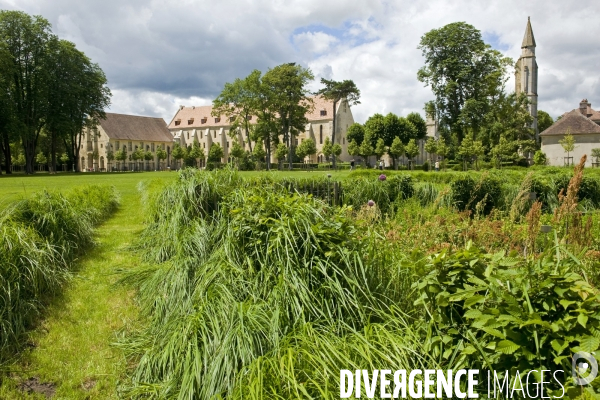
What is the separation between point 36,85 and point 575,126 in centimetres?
6113

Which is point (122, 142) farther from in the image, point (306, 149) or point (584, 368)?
point (584, 368)

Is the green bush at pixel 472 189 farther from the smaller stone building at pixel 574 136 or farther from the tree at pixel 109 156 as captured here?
the tree at pixel 109 156

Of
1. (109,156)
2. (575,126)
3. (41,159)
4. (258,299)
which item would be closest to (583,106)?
(575,126)

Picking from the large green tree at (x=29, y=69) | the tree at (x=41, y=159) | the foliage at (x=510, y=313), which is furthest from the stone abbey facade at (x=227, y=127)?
the foliage at (x=510, y=313)

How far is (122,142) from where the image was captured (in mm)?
82250

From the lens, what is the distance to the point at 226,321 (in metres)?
3.24

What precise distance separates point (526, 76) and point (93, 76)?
58694 mm

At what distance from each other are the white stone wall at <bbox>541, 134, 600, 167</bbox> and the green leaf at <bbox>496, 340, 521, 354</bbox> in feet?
187

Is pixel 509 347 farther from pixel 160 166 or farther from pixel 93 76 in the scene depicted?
pixel 160 166

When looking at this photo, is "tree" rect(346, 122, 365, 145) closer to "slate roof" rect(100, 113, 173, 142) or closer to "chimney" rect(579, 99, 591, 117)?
"slate roof" rect(100, 113, 173, 142)

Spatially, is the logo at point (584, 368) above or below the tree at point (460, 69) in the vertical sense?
below

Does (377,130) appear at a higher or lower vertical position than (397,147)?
higher

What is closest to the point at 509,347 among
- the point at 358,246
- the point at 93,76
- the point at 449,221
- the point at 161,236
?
the point at 358,246

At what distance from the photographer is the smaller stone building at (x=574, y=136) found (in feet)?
167
